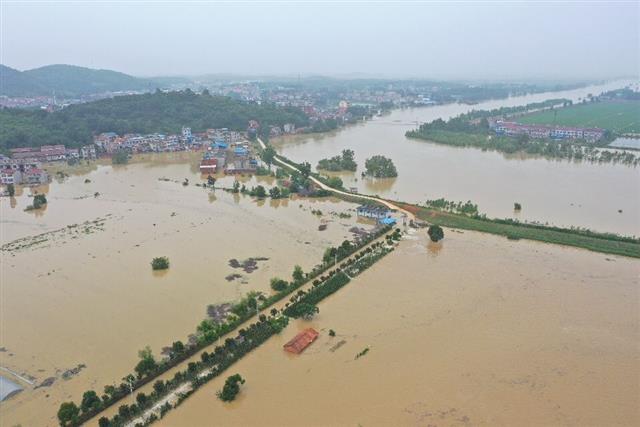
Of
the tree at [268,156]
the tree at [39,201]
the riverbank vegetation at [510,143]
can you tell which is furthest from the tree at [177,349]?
the riverbank vegetation at [510,143]

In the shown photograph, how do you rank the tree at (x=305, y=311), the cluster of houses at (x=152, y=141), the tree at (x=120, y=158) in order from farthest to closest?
the cluster of houses at (x=152, y=141)
the tree at (x=120, y=158)
the tree at (x=305, y=311)

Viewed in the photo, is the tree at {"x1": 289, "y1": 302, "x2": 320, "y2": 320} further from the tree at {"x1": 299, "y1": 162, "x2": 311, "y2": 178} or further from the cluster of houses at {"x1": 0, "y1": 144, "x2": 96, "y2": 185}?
the cluster of houses at {"x1": 0, "y1": 144, "x2": 96, "y2": 185}

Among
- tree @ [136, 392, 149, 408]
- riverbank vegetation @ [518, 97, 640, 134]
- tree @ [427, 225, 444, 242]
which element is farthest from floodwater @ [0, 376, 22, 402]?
riverbank vegetation @ [518, 97, 640, 134]

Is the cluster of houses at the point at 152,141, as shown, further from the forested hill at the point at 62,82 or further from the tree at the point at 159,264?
the forested hill at the point at 62,82

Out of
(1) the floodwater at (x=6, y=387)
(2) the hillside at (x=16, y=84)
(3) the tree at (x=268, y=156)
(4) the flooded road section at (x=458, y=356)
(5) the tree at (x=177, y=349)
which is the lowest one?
(1) the floodwater at (x=6, y=387)

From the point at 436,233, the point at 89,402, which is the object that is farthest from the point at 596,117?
the point at 89,402

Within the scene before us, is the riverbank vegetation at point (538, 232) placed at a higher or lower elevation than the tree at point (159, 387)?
higher
